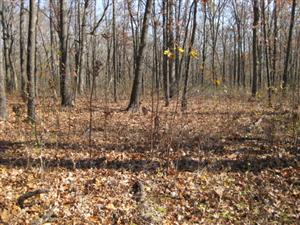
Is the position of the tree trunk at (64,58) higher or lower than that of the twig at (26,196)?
higher

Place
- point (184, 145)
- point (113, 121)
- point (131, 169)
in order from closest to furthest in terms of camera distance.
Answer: point (131, 169) → point (184, 145) → point (113, 121)

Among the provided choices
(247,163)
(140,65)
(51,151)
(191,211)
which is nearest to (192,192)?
(191,211)

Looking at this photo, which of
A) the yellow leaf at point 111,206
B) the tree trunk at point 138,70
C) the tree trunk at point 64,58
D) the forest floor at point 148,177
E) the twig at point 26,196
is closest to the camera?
the twig at point 26,196

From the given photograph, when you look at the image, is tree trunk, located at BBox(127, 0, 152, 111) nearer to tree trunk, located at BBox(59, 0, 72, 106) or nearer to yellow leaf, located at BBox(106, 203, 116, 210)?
tree trunk, located at BBox(59, 0, 72, 106)

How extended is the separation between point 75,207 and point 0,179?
65.5 inches

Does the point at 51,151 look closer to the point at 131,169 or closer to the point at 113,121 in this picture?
the point at 131,169

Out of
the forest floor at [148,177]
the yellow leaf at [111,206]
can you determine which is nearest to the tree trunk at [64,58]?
the forest floor at [148,177]

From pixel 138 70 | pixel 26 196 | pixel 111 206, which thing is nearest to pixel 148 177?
pixel 111 206

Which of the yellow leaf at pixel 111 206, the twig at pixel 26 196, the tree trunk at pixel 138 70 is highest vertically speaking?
the tree trunk at pixel 138 70

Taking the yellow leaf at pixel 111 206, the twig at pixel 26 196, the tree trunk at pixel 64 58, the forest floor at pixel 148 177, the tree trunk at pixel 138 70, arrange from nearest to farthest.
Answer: the twig at pixel 26 196
the forest floor at pixel 148 177
the yellow leaf at pixel 111 206
the tree trunk at pixel 138 70
the tree trunk at pixel 64 58

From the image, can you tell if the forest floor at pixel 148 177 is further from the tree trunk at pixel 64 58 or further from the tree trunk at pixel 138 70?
the tree trunk at pixel 64 58

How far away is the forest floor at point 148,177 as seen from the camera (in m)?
4.77

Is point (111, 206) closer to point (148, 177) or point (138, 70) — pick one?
point (148, 177)

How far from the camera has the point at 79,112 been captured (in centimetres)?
1251
